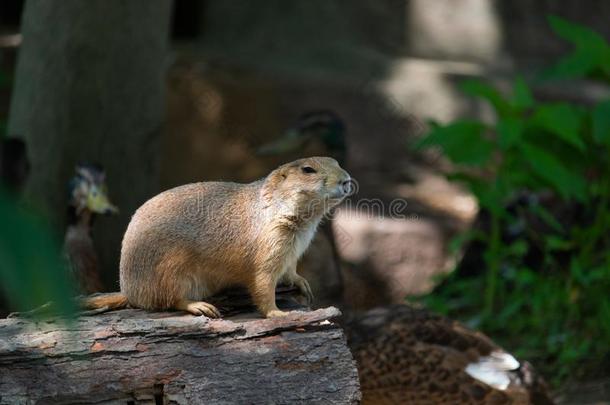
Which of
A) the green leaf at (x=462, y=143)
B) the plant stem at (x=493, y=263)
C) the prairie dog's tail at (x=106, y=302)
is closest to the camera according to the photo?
the prairie dog's tail at (x=106, y=302)

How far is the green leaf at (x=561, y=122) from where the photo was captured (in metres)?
5.49

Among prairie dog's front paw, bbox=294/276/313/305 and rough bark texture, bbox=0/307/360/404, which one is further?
prairie dog's front paw, bbox=294/276/313/305

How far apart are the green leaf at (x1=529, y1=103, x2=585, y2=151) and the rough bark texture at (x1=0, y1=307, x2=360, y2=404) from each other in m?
3.14

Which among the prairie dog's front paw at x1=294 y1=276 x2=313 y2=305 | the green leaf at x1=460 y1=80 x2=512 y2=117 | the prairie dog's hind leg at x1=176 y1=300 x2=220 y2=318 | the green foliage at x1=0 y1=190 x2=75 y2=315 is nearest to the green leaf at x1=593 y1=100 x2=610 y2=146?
the green leaf at x1=460 y1=80 x2=512 y2=117

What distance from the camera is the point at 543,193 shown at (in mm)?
6734

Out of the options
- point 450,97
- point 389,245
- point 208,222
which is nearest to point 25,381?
point 208,222

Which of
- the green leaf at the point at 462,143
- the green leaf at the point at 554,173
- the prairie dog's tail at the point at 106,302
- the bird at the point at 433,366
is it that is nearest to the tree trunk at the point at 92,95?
the green leaf at the point at 462,143

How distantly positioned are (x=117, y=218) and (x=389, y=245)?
7.43 feet

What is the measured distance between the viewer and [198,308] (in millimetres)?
2926

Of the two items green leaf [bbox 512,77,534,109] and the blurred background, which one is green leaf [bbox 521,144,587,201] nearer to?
the blurred background

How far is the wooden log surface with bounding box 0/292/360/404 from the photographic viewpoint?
2.63 m

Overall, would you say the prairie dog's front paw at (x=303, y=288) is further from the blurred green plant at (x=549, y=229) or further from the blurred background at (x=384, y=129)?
the blurred green plant at (x=549, y=229)

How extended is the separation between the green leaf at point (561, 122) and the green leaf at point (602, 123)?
0.36 ft

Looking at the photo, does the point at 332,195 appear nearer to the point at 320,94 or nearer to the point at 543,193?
the point at 543,193
